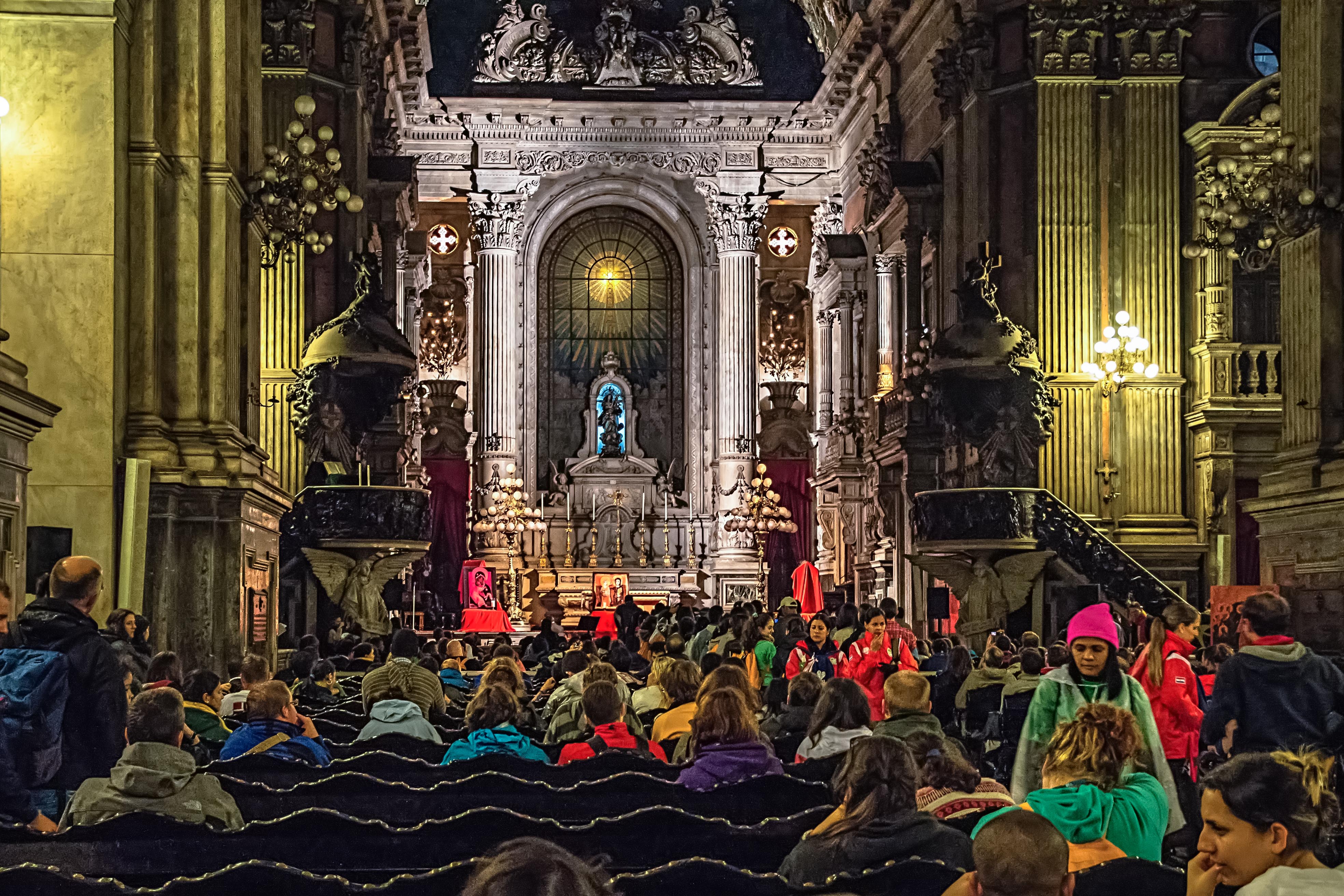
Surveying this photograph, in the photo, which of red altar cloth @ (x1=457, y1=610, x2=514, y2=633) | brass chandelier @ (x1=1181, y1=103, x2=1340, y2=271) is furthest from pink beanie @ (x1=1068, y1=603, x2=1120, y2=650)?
red altar cloth @ (x1=457, y1=610, x2=514, y2=633)

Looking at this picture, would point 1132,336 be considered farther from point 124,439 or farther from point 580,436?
point 580,436

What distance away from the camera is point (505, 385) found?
43938 mm

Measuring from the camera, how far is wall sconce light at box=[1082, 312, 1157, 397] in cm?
2391

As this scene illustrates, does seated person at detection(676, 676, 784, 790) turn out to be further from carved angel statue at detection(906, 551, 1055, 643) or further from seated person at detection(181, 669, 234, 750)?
carved angel statue at detection(906, 551, 1055, 643)

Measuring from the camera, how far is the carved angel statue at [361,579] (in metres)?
22.5

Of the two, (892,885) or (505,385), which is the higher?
(505,385)

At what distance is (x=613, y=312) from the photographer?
4700cm

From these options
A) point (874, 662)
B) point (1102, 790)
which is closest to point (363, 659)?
point (874, 662)

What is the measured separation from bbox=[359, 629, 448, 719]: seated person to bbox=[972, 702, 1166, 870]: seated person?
6.01 metres

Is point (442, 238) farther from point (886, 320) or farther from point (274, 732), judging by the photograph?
point (274, 732)

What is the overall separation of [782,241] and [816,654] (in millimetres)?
31362

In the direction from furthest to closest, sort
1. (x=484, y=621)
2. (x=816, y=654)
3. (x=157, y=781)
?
(x=484, y=621) → (x=816, y=654) → (x=157, y=781)

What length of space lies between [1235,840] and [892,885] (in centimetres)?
98

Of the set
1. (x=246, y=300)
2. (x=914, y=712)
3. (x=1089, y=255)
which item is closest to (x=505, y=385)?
(x=1089, y=255)
